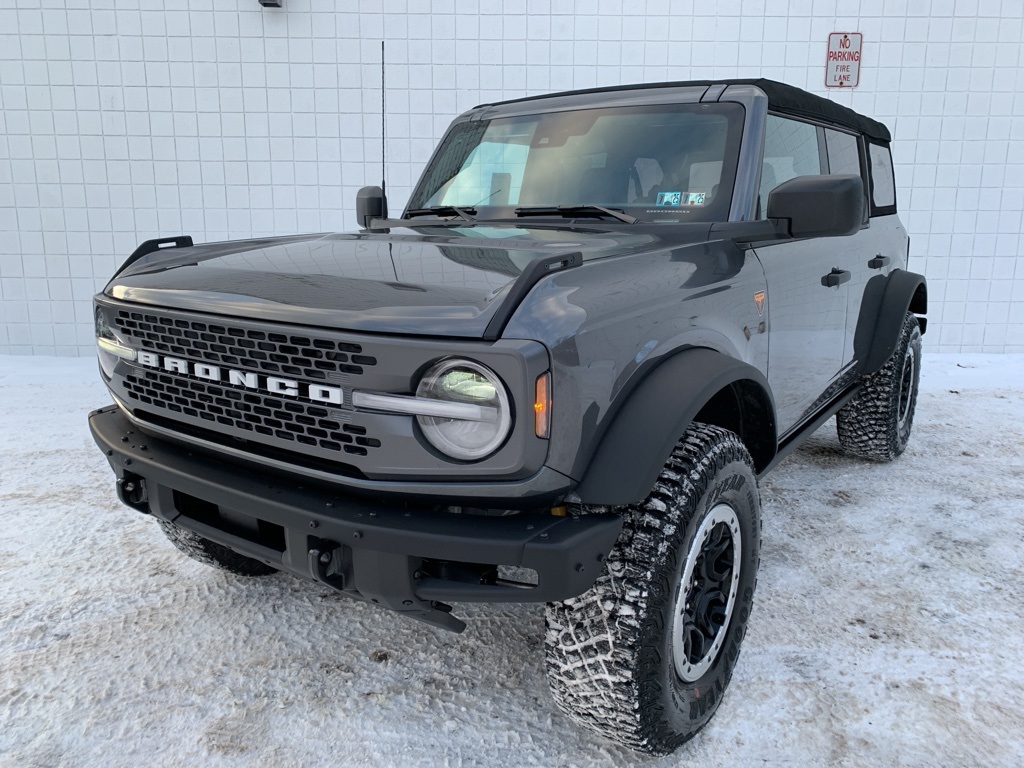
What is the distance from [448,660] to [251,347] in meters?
1.24

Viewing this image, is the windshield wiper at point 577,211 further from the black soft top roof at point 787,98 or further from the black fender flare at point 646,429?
the black fender flare at point 646,429

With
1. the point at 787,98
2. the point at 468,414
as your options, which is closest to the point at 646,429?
the point at 468,414

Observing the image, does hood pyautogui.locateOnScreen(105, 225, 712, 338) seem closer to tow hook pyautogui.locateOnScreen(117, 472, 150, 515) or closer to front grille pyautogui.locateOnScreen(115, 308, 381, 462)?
front grille pyautogui.locateOnScreen(115, 308, 381, 462)

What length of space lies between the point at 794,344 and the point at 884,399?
1.70 meters

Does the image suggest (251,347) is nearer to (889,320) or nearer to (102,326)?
(102,326)

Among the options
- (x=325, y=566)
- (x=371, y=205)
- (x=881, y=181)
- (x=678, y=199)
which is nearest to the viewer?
(x=325, y=566)

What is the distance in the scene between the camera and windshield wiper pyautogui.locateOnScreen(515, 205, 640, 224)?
102 inches

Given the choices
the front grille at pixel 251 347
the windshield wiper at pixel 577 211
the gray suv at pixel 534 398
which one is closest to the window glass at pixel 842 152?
the gray suv at pixel 534 398

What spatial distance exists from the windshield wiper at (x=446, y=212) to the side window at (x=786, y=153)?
3.51 ft

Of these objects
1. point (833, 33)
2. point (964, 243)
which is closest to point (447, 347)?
A: point (833, 33)

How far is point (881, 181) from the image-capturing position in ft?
14.2

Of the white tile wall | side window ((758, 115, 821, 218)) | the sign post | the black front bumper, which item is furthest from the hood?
the sign post

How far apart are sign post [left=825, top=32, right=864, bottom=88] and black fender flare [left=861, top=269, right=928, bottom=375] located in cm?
362

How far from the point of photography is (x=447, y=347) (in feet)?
5.18
